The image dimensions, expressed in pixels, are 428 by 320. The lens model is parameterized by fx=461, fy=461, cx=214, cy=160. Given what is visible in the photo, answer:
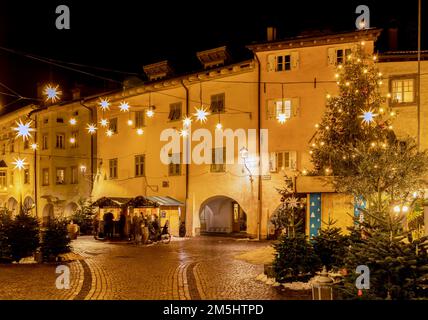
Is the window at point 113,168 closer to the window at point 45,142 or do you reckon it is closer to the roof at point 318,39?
the window at point 45,142

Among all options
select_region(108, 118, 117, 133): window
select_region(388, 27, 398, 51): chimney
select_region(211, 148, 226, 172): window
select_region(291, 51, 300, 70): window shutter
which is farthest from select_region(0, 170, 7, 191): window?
select_region(388, 27, 398, 51): chimney

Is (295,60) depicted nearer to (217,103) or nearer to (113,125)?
(217,103)

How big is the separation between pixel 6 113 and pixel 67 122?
11.7 meters

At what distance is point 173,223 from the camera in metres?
28.9

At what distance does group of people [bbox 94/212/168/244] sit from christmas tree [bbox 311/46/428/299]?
1149 cm

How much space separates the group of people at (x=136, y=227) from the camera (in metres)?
24.4

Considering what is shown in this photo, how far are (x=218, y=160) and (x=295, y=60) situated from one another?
7.67 meters

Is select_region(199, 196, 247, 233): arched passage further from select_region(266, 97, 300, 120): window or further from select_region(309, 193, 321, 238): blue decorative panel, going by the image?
select_region(309, 193, 321, 238): blue decorative panel

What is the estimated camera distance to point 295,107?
86.8 feet

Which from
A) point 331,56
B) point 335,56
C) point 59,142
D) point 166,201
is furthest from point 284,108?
point 59,142

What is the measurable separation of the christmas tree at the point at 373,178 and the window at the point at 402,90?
9.64 metres

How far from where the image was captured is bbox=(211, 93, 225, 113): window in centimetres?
2894

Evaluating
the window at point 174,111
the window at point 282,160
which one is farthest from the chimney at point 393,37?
the window at point 174,111

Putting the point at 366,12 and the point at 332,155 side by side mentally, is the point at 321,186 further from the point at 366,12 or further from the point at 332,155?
the point at 366,12
